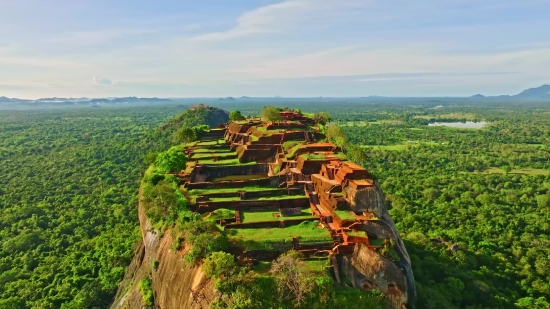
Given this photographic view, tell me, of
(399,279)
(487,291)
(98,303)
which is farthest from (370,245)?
(98,303)

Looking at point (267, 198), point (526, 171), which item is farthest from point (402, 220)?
point (526, 171)

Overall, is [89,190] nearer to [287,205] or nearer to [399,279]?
[287,205]

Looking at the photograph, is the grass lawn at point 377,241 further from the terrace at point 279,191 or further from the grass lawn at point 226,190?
the grass lawn at point 226,190

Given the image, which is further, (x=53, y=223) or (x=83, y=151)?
(x=83, y=151)

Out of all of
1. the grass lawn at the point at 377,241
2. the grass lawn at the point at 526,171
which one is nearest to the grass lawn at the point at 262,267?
the grass lawn at the point at 377,241

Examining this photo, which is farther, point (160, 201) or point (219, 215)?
point (160, 201)

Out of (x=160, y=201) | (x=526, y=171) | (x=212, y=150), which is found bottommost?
(x=526, y=171)

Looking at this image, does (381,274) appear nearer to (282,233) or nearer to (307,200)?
(282,233)

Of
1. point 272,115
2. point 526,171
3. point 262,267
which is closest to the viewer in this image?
point 262,267
